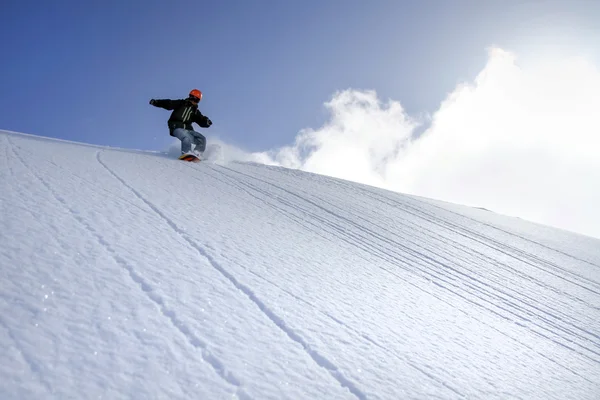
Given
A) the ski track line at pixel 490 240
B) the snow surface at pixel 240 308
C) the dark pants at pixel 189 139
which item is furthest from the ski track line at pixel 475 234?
the dark pants at pixel 189 139

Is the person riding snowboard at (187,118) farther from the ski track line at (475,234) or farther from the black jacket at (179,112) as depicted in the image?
the ski track line at (475,234)

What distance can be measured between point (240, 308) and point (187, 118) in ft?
25.6

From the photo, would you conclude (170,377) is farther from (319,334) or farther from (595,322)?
(595,322)

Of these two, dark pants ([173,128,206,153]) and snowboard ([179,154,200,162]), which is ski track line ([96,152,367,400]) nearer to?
snowboard ([179,154,200,162])

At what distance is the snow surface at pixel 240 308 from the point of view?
1325 millimetres

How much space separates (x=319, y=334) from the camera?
71.9 inches

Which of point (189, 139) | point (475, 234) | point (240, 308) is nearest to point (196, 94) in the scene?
point (189, 139)

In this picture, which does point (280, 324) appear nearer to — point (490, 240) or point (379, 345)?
point (379, 345)

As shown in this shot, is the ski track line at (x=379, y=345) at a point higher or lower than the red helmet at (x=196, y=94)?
lower

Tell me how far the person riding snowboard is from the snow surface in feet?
13.6

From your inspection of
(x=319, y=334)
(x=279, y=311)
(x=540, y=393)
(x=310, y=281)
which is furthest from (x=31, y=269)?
(x=540, y=393)

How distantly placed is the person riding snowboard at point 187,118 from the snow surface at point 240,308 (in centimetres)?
416

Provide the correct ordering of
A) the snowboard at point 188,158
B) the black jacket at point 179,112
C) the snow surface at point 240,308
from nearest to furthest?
1. the snow surface at point 240,308
2. the snowboard at point 188,158
3. the black jacket at point 179,112

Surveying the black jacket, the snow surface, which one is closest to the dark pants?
the black jacket
